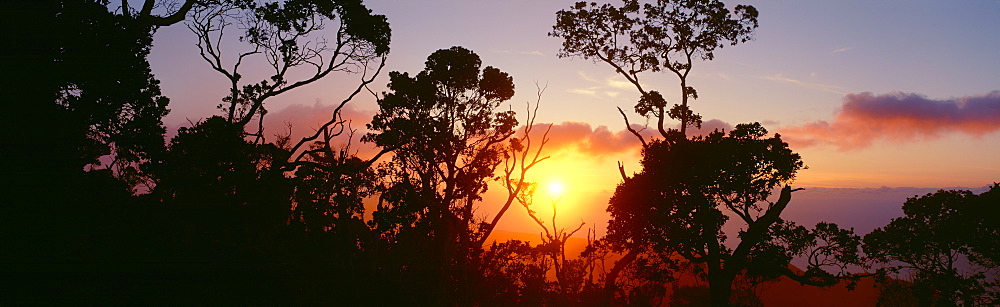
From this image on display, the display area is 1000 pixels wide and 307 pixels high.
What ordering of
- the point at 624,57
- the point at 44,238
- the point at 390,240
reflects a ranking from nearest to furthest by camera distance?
the point at 44,238 < the point at 390,240 < the point at 624,57

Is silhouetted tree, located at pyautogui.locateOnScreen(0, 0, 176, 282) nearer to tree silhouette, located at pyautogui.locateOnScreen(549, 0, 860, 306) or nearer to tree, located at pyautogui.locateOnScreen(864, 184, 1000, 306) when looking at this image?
tree silhouette, located at pyautogui.locateOnScreen(549, 0, 860, 306)

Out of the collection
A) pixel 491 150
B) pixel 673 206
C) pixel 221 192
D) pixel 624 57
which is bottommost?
pixel 673 206

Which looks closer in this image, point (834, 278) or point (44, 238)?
point (44, 238)

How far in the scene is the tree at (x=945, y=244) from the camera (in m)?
20.7

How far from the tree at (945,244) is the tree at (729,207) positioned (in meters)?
3.69

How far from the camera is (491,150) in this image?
2322cm

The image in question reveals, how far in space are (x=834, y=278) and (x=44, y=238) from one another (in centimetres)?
2654

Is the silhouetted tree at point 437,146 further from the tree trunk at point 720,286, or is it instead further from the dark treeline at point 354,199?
the tree trunk at point 720,286

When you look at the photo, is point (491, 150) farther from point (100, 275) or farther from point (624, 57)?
point (100, 275)

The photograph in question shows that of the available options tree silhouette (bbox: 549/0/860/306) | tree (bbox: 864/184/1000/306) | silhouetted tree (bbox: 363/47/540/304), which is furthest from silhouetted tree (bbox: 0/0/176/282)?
tree (bbox: 864/184/1000/306)

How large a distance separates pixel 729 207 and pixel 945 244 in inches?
410

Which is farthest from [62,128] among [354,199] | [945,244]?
[945,244]

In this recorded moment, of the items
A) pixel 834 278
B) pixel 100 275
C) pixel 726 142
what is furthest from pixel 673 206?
pixel 100 275

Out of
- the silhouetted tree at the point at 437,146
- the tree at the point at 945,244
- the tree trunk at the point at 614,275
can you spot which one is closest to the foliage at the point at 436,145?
the silhouetted tree at the point at 437,146
